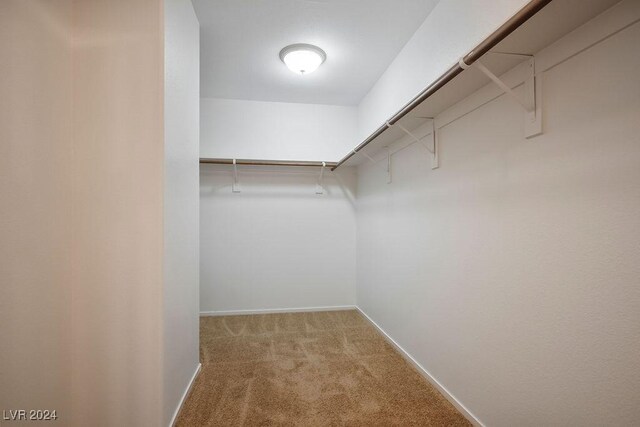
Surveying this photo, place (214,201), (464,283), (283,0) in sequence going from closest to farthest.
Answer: (464,283) → (283,0) → (214,201)

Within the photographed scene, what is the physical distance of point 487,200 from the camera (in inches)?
62.1

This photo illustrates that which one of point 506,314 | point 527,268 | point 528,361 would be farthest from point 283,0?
point 528,361

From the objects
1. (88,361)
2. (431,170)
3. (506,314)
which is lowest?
(88,361)

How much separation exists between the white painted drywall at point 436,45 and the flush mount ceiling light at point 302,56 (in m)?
0.70

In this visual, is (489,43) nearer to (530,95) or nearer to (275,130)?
(530,95)

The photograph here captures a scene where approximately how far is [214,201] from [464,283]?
2894 millimetres

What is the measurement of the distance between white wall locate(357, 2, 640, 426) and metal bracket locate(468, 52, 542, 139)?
0.12 feet

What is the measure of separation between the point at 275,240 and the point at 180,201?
2022 millimetres

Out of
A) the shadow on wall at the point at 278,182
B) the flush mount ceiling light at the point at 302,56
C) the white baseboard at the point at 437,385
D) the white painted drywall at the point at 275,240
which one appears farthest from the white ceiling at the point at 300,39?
the white baseboard at the point at 437,385

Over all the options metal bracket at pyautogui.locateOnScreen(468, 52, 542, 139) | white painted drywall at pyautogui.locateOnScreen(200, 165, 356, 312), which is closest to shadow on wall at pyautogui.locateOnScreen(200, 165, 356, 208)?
white painted drywall at pyautogui.locateOnScreen(200, 165, 356, 312)

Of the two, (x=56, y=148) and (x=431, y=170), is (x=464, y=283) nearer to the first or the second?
(x=431, y=170)

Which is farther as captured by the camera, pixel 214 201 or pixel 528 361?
pixel 214 201

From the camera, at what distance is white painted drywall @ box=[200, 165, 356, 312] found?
3633 mm

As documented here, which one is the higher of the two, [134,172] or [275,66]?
[275,66]
